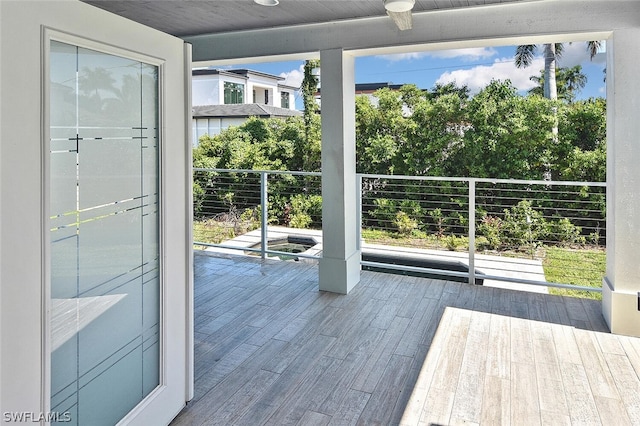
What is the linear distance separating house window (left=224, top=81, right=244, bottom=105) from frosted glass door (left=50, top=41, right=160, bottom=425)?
17.4m

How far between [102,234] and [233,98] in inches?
710

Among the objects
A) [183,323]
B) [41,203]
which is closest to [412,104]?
[183,323]

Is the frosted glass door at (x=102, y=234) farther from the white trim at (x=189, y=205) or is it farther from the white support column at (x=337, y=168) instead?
the white support column at (x=337, y=168)

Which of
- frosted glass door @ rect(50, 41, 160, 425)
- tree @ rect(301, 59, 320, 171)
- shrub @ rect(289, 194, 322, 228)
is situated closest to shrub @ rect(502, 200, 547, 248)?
shrub @ rect(289, 194, 322, 228)

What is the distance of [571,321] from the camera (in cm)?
355

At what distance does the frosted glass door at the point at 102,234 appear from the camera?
5.08 ft

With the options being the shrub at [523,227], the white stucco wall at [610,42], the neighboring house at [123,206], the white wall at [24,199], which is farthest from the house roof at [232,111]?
the white wall at [24,199]

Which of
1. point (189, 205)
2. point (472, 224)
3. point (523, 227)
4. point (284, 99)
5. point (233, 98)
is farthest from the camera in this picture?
point (284, 99)

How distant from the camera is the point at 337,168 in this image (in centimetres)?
422

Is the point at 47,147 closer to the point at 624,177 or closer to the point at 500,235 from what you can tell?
the point at 624,177

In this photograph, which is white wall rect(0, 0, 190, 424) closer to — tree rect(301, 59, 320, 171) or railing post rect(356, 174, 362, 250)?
railing post rect(356, 174, 362, 250)

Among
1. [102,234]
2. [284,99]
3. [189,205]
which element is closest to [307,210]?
[189,205]

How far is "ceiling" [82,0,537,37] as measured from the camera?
354 centimetres

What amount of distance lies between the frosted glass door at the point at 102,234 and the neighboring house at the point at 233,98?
1102 cm
